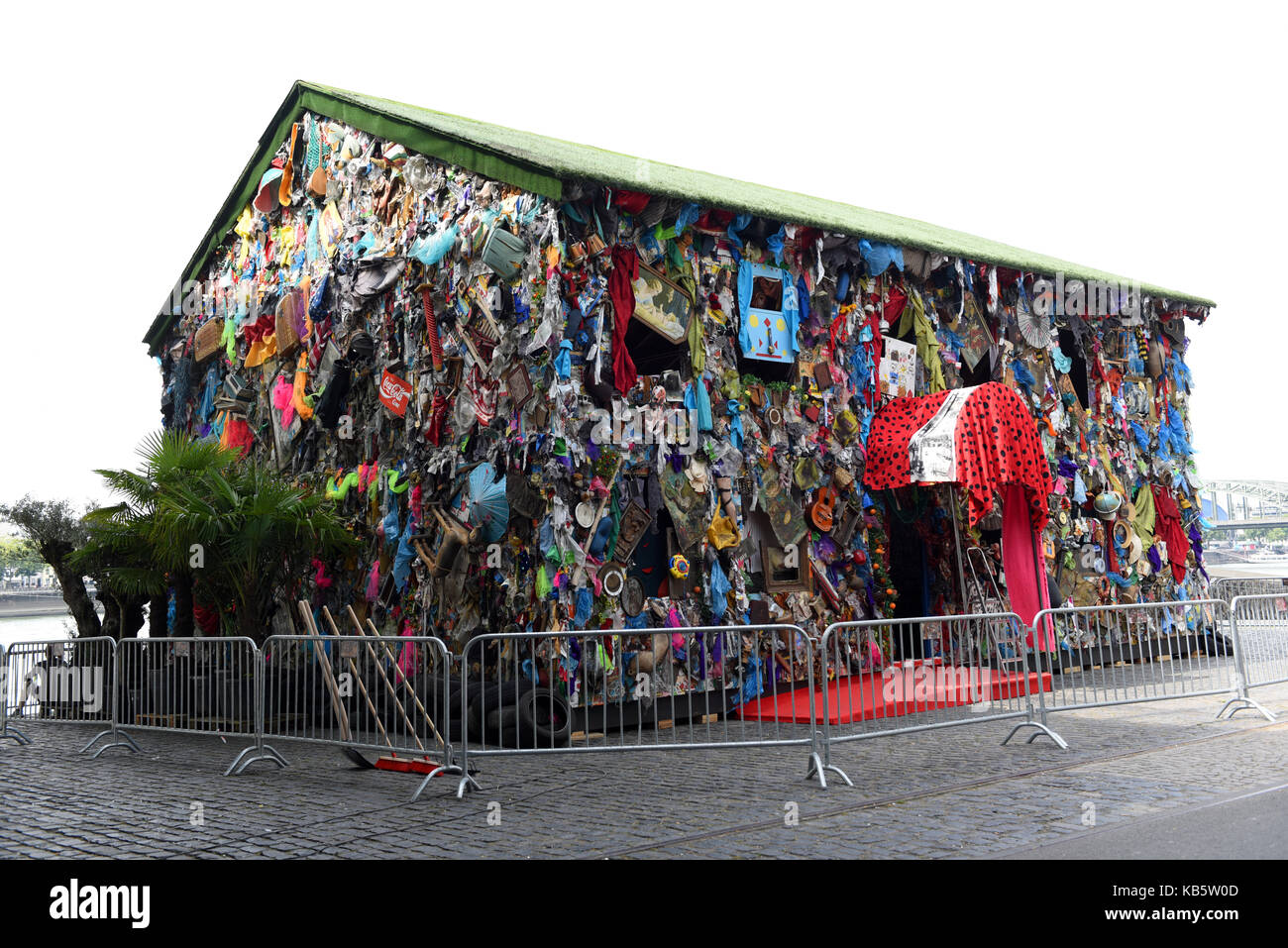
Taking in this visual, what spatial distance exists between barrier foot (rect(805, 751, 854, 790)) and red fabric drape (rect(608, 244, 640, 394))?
16.0 ft

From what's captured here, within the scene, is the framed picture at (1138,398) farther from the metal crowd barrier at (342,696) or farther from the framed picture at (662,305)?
the metal crowd barrier at (342,696)

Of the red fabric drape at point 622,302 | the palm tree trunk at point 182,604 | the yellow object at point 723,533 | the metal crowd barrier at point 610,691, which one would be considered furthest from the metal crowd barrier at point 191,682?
the yellow object at point 723,533

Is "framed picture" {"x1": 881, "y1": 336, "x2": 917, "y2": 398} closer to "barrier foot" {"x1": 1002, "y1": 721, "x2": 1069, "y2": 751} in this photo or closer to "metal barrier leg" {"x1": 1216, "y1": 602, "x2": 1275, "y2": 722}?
"metal barrier leg" {"x1": 1216, "y1": 602, "x2": 1275, "y2": 722}

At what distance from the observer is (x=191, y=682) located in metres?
10.6

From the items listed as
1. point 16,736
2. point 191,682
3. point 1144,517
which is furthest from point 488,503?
point 1144,517

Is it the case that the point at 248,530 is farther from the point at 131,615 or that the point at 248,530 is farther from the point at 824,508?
the point at 824,508

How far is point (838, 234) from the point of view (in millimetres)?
13539

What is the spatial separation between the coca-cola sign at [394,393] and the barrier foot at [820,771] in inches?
276

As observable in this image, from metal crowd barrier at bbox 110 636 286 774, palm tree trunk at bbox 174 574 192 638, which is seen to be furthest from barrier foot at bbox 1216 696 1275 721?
palm tree trunk at bbox 174 574 192 638

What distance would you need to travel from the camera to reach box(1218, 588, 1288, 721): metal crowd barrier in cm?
1088

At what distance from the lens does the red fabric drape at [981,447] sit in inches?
488

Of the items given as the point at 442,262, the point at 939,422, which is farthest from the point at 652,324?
the point at 939,422
